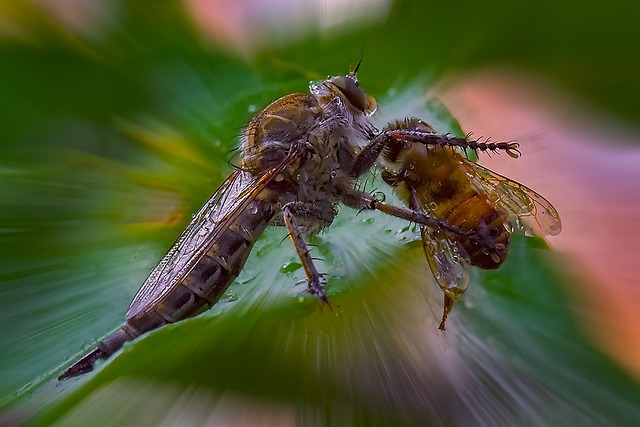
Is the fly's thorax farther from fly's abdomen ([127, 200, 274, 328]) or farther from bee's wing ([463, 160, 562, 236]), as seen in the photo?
bee's wing ([463, 160, 562, 236])

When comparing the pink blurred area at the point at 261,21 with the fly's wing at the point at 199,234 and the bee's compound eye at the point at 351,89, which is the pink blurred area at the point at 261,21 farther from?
the fly's wing at the point at 199,234

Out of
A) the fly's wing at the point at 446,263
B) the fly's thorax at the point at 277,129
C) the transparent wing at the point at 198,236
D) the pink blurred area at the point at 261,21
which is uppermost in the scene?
the pink blurred area at the point at 261,21

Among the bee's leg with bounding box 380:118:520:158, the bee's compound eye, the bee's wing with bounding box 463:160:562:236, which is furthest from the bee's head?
the bee's wing with bounding box 463:160:562:236

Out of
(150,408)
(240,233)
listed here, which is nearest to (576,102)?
(240,233)

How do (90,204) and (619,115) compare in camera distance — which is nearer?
(619,115)

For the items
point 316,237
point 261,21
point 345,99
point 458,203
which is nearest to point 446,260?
point 458,203

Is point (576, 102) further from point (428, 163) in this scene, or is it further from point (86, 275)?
point (86, 275)

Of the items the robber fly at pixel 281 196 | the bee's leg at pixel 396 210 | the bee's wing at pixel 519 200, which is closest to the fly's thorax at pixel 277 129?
the robber fly at pixel 281 196
